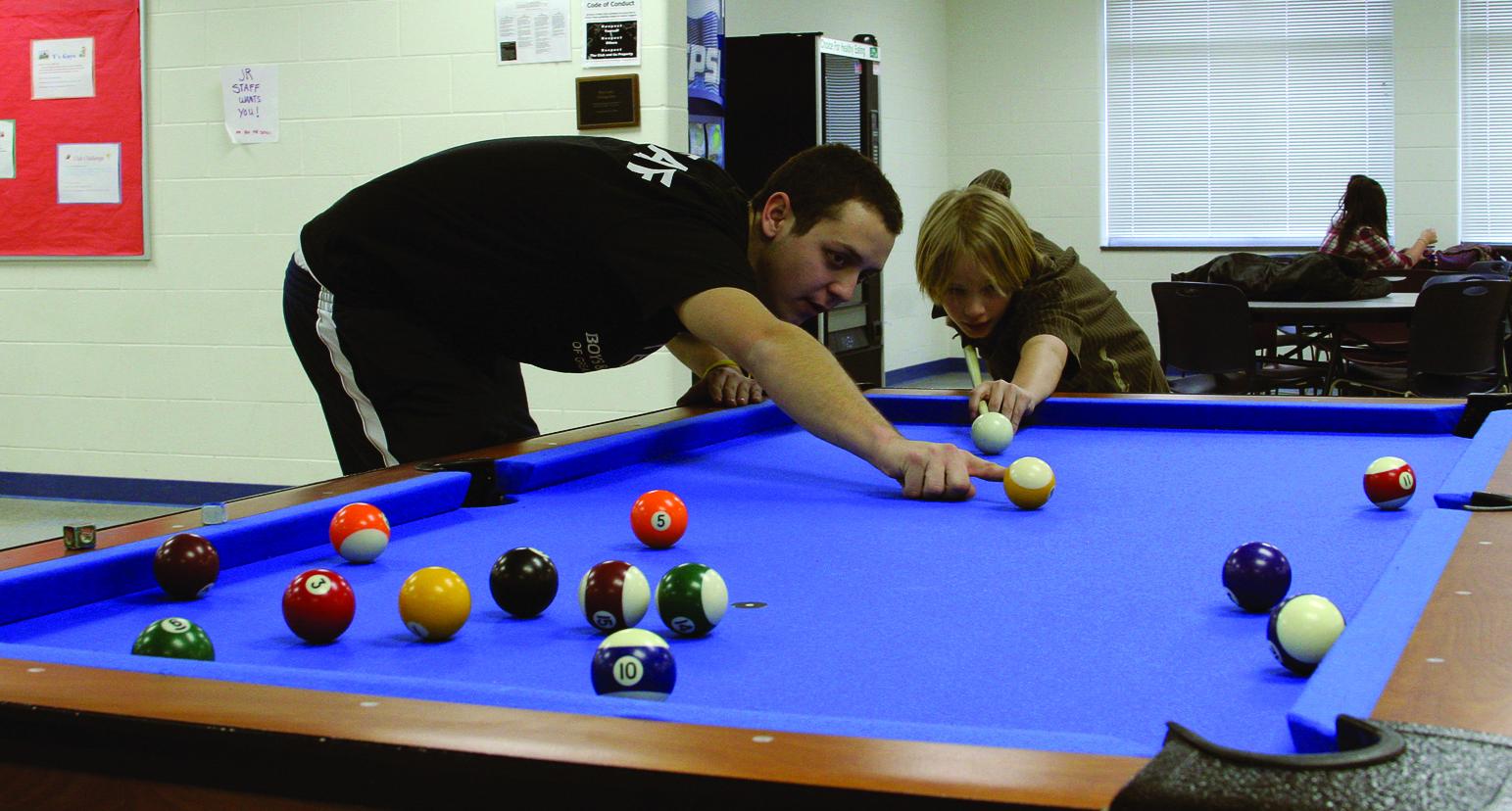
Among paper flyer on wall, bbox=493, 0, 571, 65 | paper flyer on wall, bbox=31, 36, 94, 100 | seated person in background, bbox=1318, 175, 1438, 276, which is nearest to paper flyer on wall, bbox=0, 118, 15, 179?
paper flyer on wall, bbox=31, 36, 94, 100

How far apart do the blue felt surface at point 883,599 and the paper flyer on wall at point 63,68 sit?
409 cm

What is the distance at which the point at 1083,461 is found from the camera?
7.75ft

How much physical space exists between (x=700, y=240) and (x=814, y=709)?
1.29 meters

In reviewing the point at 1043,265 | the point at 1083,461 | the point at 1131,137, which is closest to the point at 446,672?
the point at 1083,461

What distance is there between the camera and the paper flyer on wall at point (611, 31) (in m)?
4.71

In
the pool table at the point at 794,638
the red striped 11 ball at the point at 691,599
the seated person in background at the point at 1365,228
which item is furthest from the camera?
the seated person in background at the point at 1365,228

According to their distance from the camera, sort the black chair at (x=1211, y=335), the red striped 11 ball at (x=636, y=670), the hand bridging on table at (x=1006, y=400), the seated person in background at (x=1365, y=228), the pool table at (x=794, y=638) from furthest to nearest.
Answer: the seated person in background at (x=1365, y=228) → the black chair at (x=1211, y=335) → the hand bridging on table at (x=1006, y=400) → the red striped 11 ball at (x=636, y=670) → the pool table at (x=794, y=638)

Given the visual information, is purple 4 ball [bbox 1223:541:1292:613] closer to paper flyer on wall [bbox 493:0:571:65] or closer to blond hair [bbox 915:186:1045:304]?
blond hair [bbox 915:186:1045:304]

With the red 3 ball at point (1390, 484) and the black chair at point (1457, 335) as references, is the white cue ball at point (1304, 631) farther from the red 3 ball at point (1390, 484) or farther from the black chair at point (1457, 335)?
the black chair at point (1457, 335)

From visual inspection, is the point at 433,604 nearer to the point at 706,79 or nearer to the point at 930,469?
the point at 930,469

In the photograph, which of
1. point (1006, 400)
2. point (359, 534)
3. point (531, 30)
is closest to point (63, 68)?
point (531, 30)

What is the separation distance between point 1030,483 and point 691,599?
2.57ft

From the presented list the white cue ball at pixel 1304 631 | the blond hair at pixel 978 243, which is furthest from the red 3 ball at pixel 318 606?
the blond hair at pixel 978 243

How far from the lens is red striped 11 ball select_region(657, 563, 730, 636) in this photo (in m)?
1.26
